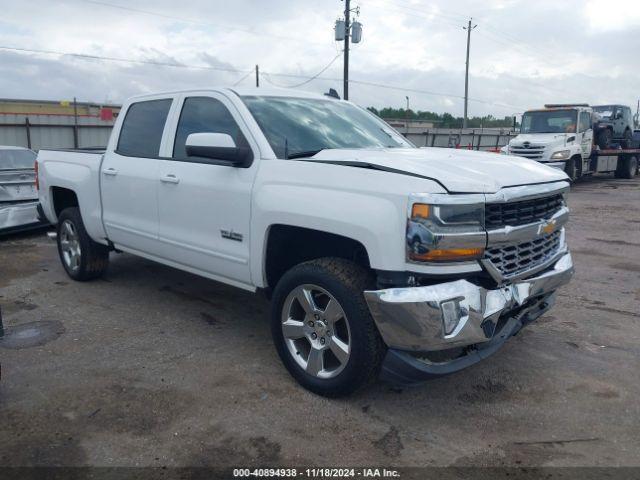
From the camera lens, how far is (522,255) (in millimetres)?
3576

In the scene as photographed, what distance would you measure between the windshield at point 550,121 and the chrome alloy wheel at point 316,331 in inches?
673

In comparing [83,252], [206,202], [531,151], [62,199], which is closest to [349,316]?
[206,202]

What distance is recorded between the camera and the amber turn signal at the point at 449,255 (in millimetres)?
3098

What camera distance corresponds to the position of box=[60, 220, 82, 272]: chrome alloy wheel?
6.18m

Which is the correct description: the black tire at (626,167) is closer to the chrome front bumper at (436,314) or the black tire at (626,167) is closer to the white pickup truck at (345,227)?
the white pickup truck at (345,227)

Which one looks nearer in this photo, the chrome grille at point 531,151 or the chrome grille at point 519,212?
the chrome grille at point 519,212

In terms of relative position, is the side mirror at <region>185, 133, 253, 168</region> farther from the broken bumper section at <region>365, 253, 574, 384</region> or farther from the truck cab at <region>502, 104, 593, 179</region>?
the truck cab at <region>502, 104, 593, 179</region>

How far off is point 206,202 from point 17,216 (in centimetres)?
572

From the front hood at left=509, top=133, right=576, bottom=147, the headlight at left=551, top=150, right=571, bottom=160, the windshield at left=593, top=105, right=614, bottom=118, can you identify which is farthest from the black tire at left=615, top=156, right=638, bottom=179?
the headlight at left=551, top=150, right=571, bottom=160

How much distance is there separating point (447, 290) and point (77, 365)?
271 cm

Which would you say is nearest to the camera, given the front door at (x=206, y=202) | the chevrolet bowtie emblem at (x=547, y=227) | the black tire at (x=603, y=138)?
the chevrolet bowtie emblem at (x=547, y=227)

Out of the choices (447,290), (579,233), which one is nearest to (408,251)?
(447,290)

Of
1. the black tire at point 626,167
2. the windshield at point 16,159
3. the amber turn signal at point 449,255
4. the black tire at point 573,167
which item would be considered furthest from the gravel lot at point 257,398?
the black tire at point 626,167

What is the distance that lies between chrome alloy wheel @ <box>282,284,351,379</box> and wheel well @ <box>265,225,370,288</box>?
330 mm
